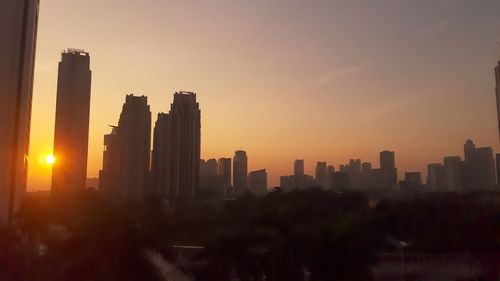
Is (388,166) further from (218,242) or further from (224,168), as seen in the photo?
(218,242)

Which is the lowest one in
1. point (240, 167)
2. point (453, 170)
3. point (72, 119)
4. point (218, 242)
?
point (218, 242)

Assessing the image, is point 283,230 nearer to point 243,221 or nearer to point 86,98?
point 243,221

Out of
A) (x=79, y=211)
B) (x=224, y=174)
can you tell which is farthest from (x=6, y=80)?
(x=224, y=174)

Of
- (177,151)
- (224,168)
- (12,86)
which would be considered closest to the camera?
(12,86)

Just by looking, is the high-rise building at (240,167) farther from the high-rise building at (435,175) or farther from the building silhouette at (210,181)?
the high-rise building at (435,175)

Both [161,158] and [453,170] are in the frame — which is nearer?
[453,170]

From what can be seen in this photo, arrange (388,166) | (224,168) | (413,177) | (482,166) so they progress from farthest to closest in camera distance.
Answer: (224,168), (388,166), (413,177), (482,166)

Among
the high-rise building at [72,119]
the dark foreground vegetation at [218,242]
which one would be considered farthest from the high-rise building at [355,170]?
the dark foreground vegetation at [218,242]

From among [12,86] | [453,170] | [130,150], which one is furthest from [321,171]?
[12,86]
